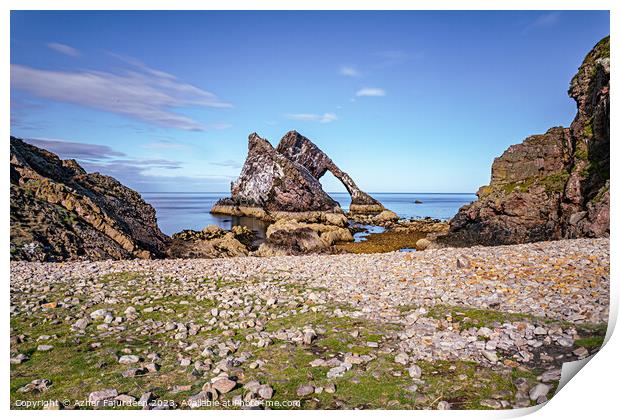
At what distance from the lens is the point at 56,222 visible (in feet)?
42.3

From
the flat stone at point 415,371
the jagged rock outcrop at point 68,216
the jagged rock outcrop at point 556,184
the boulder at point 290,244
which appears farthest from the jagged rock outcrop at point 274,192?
the flat stone at point 415,371

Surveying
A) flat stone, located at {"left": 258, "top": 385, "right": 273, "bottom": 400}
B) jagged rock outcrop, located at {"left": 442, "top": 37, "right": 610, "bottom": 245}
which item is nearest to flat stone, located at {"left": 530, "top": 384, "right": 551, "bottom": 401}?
flat stone, located at {"left": 258, "top": 385, "right": 273, "bottom": 400}

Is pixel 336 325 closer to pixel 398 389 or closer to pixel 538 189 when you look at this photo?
pixel 398 389

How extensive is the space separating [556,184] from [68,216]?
23270mm

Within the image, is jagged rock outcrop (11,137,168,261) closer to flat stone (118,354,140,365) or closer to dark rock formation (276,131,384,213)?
flat stone (118,354,140,365)

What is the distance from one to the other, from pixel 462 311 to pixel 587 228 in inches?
357

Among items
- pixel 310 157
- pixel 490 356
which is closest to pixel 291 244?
pixel 490 356

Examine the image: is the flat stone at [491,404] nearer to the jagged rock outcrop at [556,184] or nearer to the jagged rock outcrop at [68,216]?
the jagged rock outcrop at [556,184]

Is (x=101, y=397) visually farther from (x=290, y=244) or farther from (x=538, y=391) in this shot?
(x=290, y=244)

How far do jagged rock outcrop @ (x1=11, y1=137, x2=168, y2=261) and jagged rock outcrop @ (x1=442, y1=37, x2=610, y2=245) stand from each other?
15.6 m

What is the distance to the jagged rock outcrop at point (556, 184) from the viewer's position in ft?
45.6

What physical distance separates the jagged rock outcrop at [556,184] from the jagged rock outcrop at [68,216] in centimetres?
1556
